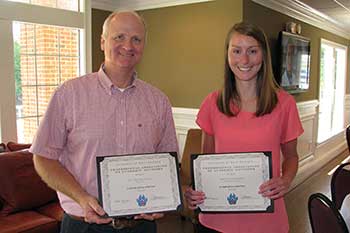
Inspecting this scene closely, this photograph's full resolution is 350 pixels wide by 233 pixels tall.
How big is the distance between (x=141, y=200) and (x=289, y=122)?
0.70 metres

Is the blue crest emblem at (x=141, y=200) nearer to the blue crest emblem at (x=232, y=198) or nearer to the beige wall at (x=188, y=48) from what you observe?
the blue crest emblem at (x=232, y=198)

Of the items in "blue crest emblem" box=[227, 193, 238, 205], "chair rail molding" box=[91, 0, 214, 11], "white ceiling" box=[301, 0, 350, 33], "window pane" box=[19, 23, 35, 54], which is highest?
"white ceiling" box=[301, 0, 350, 33]

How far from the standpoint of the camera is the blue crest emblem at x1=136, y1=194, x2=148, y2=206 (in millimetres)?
1307

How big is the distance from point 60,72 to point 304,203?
3.28 metres

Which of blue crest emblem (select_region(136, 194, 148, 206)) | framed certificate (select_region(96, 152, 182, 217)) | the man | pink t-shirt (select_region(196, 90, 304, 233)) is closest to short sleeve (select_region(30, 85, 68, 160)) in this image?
the man

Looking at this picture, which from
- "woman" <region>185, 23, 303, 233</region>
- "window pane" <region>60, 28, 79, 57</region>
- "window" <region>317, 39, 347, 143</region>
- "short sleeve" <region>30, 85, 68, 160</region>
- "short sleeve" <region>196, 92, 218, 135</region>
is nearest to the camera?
"short sleeve" <region>30, 85, 68, 160</region>

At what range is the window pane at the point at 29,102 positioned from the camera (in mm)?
3566

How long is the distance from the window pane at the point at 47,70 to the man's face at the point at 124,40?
2547mm

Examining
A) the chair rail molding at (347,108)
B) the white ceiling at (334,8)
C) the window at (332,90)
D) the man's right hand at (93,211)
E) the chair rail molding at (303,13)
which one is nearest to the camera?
the man's right hand at (93,211)

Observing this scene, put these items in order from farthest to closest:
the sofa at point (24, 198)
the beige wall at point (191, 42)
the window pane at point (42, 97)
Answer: the beige wall at point (191, 42)
the window pane at point (42, 97)
the sofa at point (24, 198)

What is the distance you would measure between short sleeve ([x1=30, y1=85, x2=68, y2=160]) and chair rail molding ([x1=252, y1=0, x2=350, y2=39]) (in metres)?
3.11

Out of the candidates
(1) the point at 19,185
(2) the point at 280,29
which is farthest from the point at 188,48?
(1) the point at 19,185

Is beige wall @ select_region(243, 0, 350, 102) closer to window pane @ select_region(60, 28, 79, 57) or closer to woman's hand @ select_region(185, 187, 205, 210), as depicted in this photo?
window pane @ select_region(60, 28, 79, 57)

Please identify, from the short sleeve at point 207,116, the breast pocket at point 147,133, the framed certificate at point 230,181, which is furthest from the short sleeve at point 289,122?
the breast pocket at point 147,133
